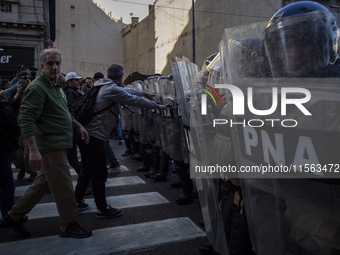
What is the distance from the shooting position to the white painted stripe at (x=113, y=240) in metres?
2.99

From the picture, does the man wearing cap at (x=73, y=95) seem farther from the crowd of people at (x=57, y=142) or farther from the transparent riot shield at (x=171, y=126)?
the transparent riot shield at (x=171, y=126)

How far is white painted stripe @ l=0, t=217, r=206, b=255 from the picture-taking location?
2987mm

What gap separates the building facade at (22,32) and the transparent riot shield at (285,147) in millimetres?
16277

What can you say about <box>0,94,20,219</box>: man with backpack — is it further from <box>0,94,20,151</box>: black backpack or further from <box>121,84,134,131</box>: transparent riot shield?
<box>121,84,134,131</box>: transparent riot shield

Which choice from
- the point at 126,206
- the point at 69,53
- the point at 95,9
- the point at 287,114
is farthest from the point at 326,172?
the point at 95,9

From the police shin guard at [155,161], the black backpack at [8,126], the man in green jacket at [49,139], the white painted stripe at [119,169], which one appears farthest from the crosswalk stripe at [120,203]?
the white painted stripe at [119,169]

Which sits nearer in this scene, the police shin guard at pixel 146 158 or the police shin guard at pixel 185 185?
the police shin guard at pixel 185 185

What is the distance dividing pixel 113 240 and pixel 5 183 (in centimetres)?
135

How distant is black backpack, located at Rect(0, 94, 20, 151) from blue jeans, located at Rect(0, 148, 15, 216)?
4.0 inches

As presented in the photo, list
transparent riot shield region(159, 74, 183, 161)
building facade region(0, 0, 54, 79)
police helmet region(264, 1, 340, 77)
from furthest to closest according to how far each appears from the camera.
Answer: building facade region(0, 0, 54, 79)
transparent riot shield region(159, 74, 183, 161)
police helmet region(264, 1, 340, 77)

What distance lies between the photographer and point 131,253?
2.90 m

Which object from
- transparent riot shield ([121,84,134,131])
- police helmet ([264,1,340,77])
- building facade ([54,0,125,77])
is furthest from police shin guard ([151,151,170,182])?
building facade ([54,0,125,77])

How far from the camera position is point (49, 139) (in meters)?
3.06

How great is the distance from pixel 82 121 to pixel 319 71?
283cm
